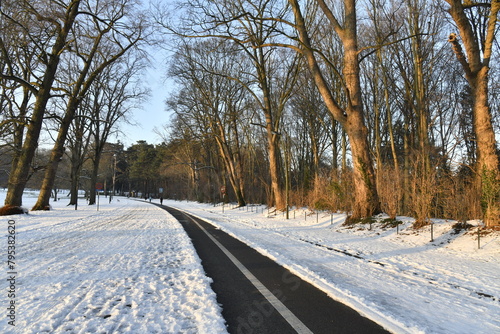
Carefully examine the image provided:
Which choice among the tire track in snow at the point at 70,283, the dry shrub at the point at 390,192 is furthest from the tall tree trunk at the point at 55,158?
→ the dry shrub at the point at 390,192

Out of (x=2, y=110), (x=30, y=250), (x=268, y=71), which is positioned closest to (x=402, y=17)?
(x=268, y=71)

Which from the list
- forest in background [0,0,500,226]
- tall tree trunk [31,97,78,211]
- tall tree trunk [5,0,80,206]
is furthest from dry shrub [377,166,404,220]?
tall tree trunk [31,97,78,211]

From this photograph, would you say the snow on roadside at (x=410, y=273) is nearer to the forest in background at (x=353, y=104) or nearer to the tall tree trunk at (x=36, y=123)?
the forest in background at (x=353, y=104)

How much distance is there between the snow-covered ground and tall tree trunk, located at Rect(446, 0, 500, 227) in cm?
159

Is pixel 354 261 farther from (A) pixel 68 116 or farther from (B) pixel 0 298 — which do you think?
(A) pixel 68 116

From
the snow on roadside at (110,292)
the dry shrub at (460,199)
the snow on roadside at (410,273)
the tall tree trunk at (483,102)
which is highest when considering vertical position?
the tall tree trunk at (483,102)

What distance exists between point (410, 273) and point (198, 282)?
4071 millimetres

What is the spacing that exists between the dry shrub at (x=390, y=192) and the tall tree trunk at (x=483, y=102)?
312cm

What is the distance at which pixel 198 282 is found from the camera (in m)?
4.65

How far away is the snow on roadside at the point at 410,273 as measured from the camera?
11.5ft

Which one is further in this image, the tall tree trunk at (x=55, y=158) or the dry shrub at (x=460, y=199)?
the tall tree trunk at (x=55, y=158)

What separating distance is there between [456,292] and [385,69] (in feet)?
63.7

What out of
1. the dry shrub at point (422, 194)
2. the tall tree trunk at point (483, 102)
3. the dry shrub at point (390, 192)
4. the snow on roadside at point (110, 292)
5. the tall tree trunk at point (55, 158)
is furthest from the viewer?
the tall tree trunk at point (55, 158)

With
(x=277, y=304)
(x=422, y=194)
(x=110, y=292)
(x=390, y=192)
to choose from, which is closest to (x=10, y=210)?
(x=110, y=292)
